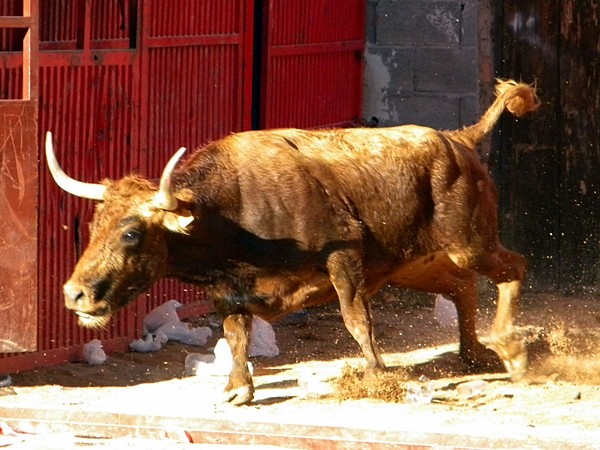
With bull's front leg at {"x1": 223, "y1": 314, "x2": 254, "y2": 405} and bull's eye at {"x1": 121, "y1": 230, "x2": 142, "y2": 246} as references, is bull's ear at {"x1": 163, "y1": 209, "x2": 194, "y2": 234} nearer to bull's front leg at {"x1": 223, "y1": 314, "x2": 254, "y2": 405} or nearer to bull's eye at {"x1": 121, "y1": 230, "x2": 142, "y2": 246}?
bull's eye at {"x1": 121, "y1": 230, "x2": 142, "y2": 246}

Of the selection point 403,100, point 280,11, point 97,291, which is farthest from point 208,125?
point 97,291

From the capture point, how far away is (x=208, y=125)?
11477 mm

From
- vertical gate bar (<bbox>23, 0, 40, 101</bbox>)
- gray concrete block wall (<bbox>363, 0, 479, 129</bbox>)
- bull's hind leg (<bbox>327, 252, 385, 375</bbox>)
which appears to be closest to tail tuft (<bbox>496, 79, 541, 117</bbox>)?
bull's hind leg (<bbox>327, 252, 385, 375</bbox>)

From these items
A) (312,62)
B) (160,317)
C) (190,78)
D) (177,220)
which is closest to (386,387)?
(177,220)

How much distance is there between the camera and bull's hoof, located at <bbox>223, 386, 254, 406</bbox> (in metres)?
8.85

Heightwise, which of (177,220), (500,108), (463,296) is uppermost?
(500,108)

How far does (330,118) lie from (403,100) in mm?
584

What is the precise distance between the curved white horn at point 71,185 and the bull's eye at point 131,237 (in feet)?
0.87

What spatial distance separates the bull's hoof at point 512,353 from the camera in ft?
31.1

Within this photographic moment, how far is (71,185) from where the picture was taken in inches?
349

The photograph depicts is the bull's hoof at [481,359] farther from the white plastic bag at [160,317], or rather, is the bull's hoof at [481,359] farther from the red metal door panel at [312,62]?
the red metal door panel at [312,62]

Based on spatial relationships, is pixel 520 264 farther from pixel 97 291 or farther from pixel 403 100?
pixel 403 100

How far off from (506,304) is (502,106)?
1.24 meters

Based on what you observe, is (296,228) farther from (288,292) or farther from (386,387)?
(386,387)
